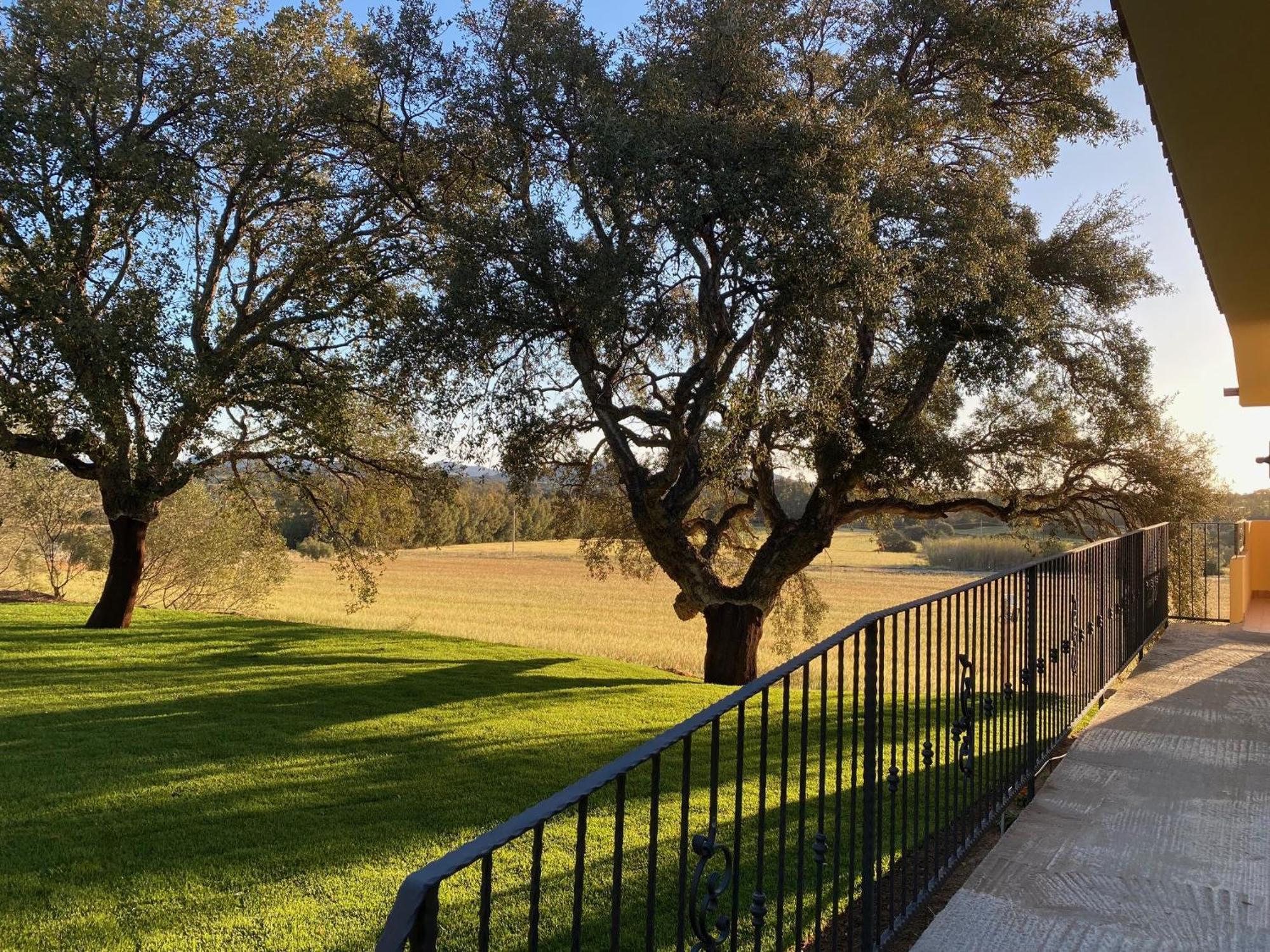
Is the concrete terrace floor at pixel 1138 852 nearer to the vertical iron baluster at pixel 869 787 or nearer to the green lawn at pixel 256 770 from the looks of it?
the vertical iron baluster at pixel 869 787

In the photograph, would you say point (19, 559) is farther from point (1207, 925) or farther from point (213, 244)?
point (1207, 925)

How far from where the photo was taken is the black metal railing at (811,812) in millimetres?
1826

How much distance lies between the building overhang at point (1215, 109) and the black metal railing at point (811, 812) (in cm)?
202

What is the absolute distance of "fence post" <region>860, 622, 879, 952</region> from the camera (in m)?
2.88

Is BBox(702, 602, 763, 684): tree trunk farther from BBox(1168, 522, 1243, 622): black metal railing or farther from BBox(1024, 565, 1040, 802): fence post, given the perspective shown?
BBox(1024, 565, 1040, 802): fence post

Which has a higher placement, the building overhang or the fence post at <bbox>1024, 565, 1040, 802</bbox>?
the building overhang

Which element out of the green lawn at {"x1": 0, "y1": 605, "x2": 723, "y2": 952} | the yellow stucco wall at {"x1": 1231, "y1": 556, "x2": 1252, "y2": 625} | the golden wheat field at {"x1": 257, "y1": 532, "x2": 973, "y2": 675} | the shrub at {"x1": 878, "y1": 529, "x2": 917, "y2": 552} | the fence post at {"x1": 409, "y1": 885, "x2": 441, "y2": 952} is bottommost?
the golden wheat field at {"x1": 257, "y1": 532, "x2": 973, "y2": 675}

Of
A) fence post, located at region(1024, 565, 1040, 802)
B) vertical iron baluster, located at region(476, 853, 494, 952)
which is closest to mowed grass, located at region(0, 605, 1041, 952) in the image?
fence post, located at region(1024, 565, 1040, 802)

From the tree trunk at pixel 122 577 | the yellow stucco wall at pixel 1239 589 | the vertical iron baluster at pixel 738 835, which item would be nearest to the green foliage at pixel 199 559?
the tree trunk at pixel 122 577

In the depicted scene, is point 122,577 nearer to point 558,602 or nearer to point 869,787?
point 869,787

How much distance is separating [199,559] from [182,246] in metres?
13.1

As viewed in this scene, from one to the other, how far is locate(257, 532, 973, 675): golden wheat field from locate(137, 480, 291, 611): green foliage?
189cm

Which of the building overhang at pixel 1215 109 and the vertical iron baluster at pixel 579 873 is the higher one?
the building overhang at pixel 1215 109

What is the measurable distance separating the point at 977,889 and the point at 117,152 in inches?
492
